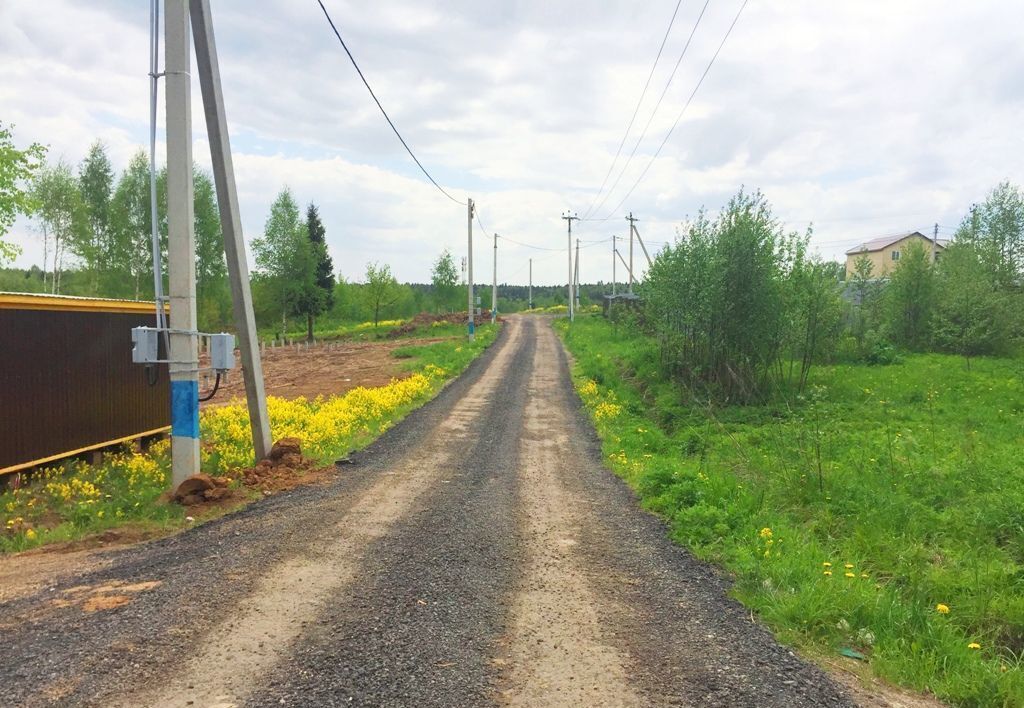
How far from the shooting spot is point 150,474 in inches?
350

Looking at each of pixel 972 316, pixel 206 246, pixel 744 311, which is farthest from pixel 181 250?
pixel 206 246

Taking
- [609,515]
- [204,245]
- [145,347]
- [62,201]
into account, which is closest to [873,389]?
[609,515]

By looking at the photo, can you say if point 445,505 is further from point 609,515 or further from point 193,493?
point 193,493

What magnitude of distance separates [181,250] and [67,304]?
3039 mm

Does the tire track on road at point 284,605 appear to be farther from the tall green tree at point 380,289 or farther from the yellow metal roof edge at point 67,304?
the tall green tree at point 380,289

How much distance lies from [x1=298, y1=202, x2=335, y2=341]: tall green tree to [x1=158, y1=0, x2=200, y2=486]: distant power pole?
40.9 meters

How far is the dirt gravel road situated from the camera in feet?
12.1

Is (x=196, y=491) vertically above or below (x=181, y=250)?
below

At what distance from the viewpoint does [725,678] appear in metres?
3.88

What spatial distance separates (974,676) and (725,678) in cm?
155

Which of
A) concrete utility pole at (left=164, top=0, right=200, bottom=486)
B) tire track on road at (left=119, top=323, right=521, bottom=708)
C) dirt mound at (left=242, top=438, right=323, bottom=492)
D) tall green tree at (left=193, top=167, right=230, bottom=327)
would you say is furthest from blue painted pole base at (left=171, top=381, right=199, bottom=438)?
tall green tree at (left=193, top=167, right=230, bottom=327)

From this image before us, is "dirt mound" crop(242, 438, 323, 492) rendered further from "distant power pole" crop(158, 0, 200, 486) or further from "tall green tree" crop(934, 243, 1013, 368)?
"tall green tree" crop(934, 243, 1013, 368)

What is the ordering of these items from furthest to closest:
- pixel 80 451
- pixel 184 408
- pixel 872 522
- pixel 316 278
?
pixel 316 278 → pixel 80 451 → pixel 184 408 → pixel 872 522

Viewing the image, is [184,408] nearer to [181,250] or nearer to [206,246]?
[181,250]
